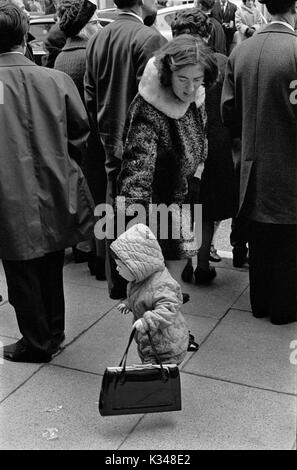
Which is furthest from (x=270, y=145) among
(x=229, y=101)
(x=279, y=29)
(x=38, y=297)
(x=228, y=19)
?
(x=228, y=19)

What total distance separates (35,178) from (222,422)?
1583 mm

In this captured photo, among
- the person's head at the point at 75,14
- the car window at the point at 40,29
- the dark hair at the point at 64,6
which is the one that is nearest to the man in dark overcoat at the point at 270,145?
the person's head at the point at 75,14

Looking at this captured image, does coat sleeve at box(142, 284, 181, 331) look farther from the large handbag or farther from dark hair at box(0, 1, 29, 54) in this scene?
dark hair at box(0, 1, 29, 54)

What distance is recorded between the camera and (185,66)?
3553mm

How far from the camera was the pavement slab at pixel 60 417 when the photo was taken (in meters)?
3.24

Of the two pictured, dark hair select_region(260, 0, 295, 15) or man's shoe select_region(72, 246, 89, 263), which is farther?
man's shoe select_region(72, 246, 89, 263)

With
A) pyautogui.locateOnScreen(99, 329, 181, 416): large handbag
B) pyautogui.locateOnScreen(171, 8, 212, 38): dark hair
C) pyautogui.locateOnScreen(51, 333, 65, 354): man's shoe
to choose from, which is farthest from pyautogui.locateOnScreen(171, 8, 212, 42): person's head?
pyautogui.locateOnScreen(99, 329, 181, 416): large handbag

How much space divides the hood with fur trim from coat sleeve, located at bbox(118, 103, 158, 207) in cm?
34

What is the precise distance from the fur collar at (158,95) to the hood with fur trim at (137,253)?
0.72m

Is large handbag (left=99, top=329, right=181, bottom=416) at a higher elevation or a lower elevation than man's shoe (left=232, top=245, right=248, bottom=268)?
higher

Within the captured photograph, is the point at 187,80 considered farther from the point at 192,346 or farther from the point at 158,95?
the point at 192,346

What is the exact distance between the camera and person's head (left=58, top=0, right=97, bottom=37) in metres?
4.98
